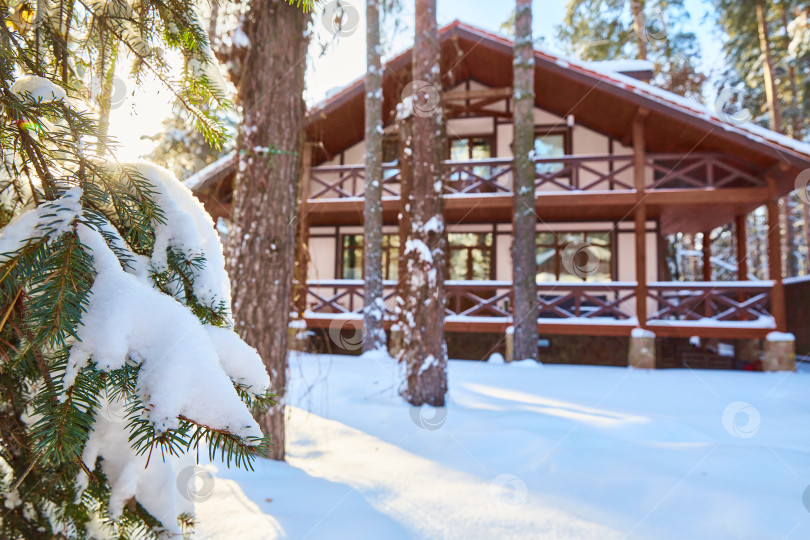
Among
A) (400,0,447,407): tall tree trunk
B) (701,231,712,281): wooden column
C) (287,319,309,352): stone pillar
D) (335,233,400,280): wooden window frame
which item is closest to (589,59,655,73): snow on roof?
(701,231,712,281): wooden column

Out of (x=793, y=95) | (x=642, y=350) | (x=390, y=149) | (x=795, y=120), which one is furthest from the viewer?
(x=795, y=120)

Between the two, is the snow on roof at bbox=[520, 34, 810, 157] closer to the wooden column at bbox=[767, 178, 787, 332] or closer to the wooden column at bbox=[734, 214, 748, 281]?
the wooden column at bbox=[767, 178, 787, 332]

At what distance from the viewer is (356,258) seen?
46.9 feet

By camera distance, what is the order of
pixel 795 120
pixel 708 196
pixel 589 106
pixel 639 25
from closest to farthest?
1. pixel 708 196
2. pixel 589 106
3. pixel 639 25
4. pixel 795 120

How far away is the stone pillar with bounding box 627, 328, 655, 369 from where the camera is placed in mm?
9258

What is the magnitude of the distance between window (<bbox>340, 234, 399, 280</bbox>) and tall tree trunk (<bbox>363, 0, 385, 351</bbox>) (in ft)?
13.5

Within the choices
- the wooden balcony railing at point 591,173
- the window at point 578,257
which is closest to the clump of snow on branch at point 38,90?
the wooden balcony railing at point 591,173

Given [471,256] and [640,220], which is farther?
[471,256]

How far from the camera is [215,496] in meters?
2.49

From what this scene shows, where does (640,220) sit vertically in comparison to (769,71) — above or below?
below

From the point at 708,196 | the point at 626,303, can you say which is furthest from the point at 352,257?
the point at 708,196

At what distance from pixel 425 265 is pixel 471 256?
8.71 meters

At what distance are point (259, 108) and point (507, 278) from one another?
35.4 feet

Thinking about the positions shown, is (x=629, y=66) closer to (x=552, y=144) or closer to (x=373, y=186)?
(x=552, y=144)
